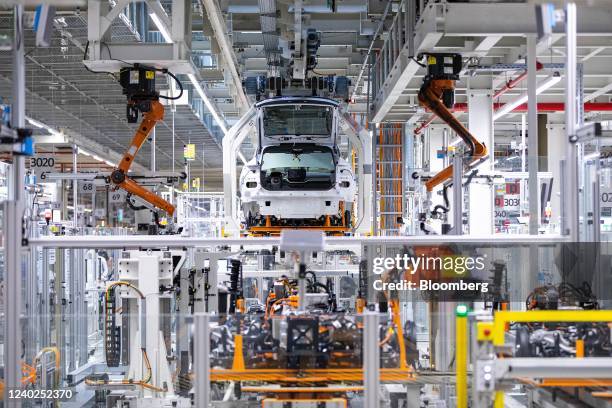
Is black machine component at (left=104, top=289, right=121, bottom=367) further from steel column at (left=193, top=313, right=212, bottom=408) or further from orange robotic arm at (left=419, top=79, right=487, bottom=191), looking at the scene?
orange robotic arm at (left=419, top=79, right=487, bottom=191)

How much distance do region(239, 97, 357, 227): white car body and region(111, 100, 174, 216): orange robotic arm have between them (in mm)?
1316

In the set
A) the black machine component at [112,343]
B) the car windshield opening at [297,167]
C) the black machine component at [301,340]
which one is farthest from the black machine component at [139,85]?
the black machine component at [301,340]

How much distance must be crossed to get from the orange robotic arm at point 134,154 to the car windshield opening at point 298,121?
198 centimetres

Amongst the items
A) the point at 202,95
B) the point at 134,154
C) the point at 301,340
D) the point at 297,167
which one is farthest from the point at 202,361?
the point at 202,95

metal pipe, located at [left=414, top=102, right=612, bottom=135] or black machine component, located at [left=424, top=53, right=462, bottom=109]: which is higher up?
metal pipe, located at [left=414, top=102, right=612, bottom=135]

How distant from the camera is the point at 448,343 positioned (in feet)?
18.7

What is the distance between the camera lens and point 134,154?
9.38 metres

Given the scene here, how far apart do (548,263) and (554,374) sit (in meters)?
4.56

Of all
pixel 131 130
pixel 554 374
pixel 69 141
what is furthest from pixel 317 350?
pixel 131 130

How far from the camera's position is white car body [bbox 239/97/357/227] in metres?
10.1

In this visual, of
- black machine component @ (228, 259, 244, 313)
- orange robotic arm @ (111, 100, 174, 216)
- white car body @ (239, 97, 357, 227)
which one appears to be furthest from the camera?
white car body @ (239, 97, 357, 227)

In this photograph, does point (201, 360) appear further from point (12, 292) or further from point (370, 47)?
point (370, 47)

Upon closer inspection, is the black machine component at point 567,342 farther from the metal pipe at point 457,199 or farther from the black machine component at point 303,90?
the black machine component at point 303,90

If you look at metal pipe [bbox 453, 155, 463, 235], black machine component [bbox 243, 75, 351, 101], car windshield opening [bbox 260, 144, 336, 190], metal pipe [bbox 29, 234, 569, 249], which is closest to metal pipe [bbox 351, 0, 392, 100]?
black machine component [bbox 243, 75, 351, 101]
